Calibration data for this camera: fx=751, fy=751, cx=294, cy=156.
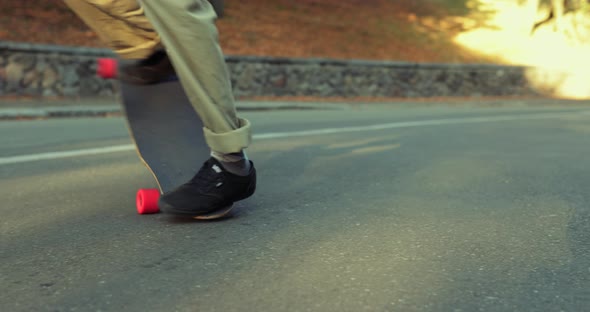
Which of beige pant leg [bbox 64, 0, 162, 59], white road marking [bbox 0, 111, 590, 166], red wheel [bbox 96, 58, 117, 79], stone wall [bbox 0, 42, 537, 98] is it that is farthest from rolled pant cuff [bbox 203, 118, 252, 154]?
stone wall [bbox 0, 42, 537, 98]

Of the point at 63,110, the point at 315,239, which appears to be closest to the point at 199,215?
Answer: the point at 315,239

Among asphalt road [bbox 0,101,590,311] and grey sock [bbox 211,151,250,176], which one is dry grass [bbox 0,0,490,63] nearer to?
asphalt road [bbox 0,101,590,311]

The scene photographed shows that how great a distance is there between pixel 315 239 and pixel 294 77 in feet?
43.7

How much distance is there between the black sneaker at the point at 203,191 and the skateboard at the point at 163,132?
0.23 m

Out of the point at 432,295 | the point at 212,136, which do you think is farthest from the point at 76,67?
the point at 432,295

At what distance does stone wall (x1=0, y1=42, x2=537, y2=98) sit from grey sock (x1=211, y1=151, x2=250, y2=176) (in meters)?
10.1

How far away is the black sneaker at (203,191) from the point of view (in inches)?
117

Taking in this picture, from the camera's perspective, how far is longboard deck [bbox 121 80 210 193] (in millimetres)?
3240

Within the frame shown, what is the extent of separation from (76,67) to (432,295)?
11671 millimetres

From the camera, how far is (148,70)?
10.6 ft

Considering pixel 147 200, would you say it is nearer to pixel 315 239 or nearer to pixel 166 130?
pixel 166 130

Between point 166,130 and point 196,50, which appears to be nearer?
point 196,50

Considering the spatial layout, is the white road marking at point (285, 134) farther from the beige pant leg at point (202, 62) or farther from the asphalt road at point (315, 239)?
the beige pant leg at point (202, 62)

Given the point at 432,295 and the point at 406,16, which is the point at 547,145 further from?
the point at 406,16
